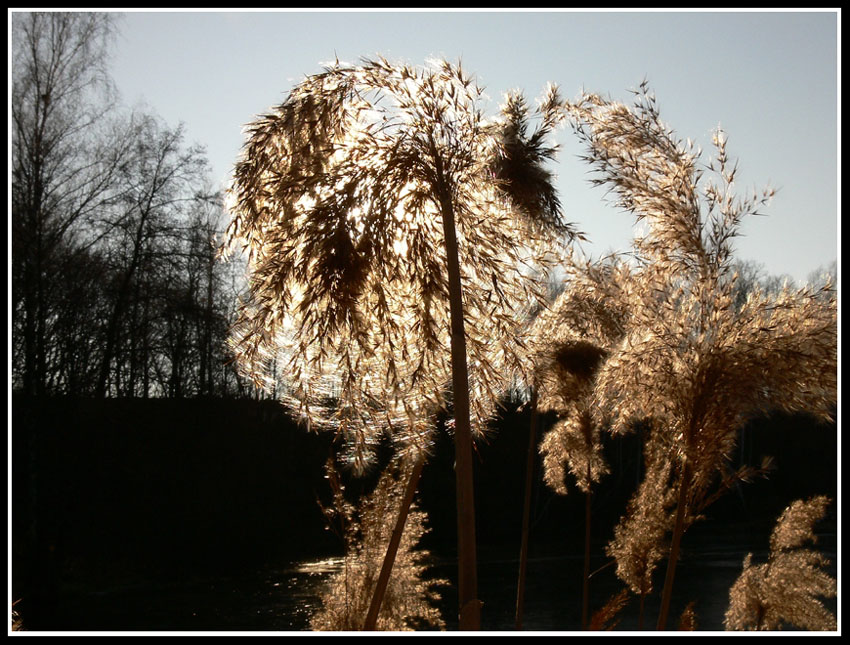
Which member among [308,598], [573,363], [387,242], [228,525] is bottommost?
[308,598]

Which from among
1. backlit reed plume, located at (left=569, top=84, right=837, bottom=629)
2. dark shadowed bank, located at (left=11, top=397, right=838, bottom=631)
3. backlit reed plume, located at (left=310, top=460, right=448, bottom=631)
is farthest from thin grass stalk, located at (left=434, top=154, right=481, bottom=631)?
dark shadowed bank, located at (left=11, top=397, right=838, bottom=631)

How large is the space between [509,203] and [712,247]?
1.04m

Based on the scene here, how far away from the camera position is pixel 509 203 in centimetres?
415

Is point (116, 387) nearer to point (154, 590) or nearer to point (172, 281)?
point (172, 281)

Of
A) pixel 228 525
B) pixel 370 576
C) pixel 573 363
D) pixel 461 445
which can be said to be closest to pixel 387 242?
pixel 461 445

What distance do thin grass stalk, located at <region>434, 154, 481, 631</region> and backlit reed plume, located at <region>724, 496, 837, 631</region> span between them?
260 cm

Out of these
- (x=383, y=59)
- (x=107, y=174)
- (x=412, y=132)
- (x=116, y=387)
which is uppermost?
(x=107, y=174)

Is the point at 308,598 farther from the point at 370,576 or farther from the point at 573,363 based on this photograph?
the point at 573,363

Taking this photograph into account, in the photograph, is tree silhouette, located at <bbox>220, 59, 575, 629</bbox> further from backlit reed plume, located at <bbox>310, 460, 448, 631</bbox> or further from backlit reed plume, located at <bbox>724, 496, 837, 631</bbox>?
backlit reed plume, located at <bbox>724, 496, 837, 631</bbox>

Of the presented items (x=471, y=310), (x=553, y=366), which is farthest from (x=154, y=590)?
(x=471, y=310)

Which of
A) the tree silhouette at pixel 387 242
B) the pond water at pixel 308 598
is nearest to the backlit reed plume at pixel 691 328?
the tree silhouette at pixel 387 242

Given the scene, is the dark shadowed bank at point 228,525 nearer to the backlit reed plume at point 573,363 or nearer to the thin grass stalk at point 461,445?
the backlit reed plume at point 573,363

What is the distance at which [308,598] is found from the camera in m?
12.6

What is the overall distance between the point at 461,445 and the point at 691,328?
1345mm
